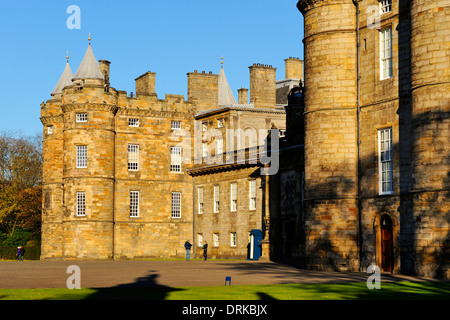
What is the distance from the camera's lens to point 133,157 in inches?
2292

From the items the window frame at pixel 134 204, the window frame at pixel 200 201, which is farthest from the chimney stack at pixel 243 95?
the window frame at pixel 134 204

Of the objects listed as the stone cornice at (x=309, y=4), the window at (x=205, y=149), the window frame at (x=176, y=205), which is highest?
the stone cornice at (x=309, y=4)

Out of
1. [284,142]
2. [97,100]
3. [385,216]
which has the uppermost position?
[97,100]

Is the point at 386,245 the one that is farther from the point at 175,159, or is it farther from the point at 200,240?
the point at 175,159

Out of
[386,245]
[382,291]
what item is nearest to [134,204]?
[386,245]

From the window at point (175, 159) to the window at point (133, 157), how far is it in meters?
2.79

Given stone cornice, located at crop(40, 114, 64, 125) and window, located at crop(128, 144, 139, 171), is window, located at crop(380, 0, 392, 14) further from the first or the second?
stone cornice, located at crop(40, 114, 64, 125)

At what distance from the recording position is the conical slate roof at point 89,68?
190 ft

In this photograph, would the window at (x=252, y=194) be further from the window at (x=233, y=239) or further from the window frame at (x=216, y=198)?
the window frame at (x=216, y=198)

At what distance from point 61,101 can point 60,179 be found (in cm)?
595

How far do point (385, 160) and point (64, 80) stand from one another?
39.8m

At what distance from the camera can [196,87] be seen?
209 ft
